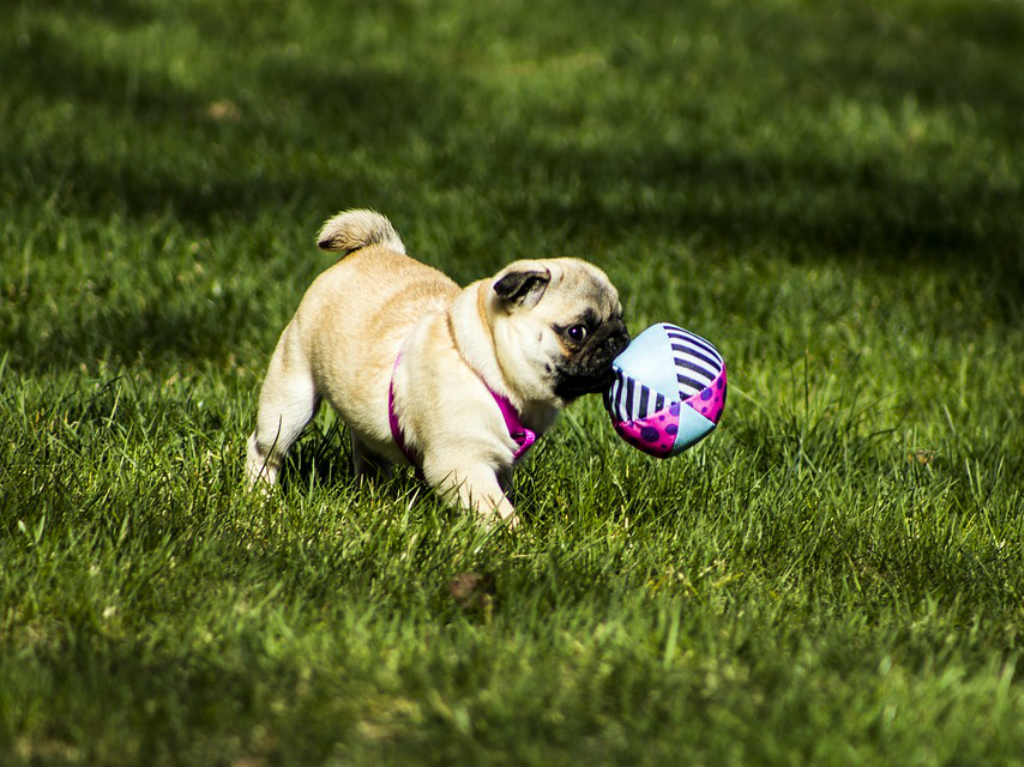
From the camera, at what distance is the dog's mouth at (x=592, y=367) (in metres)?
3.66

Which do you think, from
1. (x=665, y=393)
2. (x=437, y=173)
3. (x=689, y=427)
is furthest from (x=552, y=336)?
(x=437, y=173)

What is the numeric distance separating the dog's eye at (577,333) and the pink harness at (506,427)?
0.88ft

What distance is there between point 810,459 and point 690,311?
139 centimetres

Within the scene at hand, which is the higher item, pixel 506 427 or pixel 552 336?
pixel 552 336

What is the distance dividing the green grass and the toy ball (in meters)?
0.32

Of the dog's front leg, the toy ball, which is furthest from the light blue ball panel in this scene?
the dog's front leg

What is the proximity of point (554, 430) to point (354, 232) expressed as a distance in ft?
3.51

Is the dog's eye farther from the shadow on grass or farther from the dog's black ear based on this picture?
the shadow on grass

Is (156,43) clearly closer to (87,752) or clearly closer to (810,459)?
(810,459)

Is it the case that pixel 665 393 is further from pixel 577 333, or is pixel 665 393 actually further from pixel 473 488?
pixel 473 488

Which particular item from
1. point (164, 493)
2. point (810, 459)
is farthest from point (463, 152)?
point (164, 493)

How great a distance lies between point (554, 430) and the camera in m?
4.74

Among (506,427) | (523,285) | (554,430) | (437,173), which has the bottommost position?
(554,430)

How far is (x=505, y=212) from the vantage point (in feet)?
22.3
